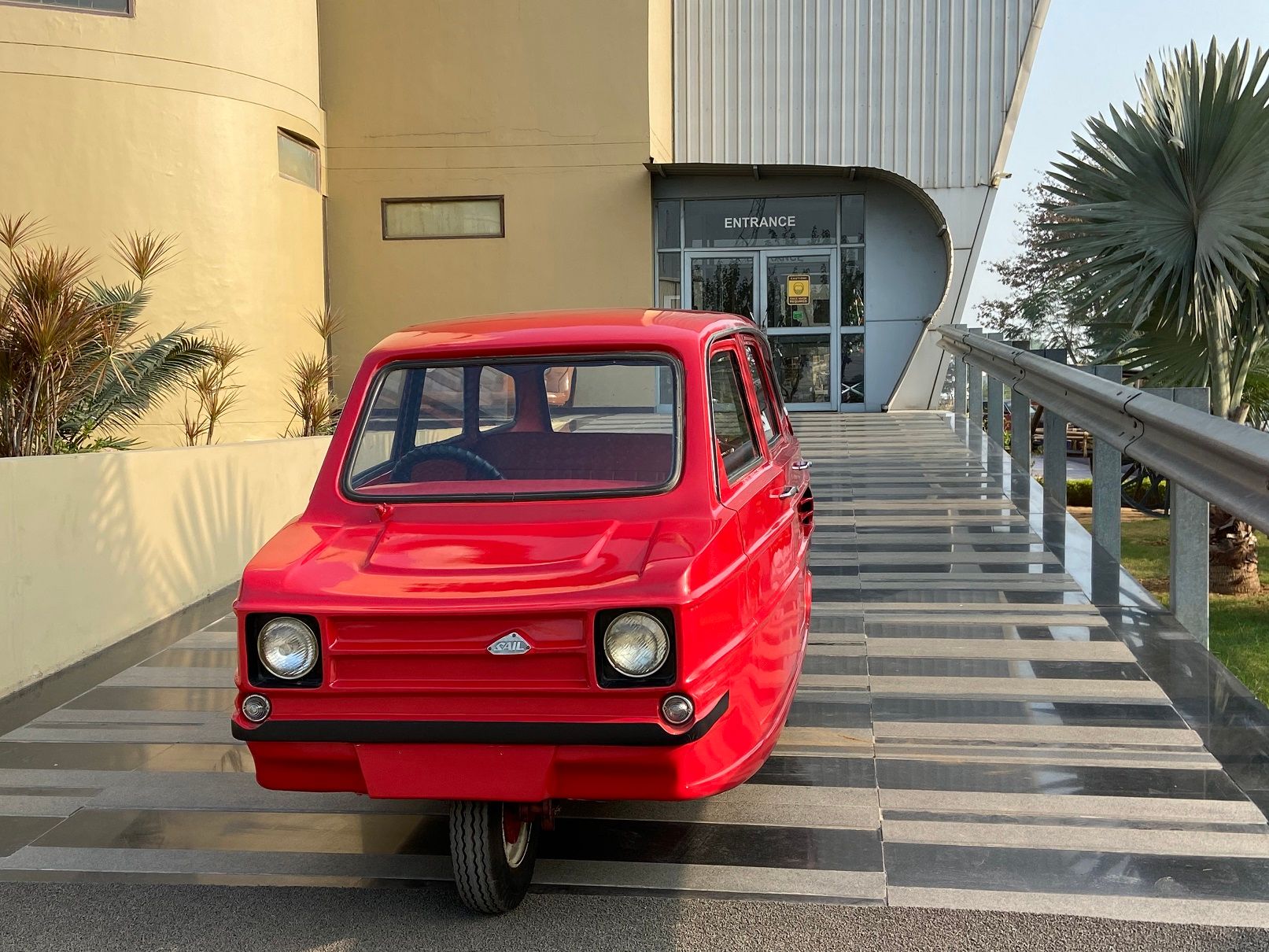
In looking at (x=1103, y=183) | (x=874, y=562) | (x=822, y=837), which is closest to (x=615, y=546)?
(x=822, y=837)

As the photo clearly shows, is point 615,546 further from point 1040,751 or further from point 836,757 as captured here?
point 1040,751

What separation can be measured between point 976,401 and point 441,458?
33.4 feet

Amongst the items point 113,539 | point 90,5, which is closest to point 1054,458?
point 113,539

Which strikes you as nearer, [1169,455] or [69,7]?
[1169,455]

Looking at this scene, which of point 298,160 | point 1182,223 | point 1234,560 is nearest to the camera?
point 1182,223

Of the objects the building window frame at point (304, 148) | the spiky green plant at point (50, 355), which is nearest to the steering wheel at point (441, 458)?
the spiky green plant at point (50, 355)

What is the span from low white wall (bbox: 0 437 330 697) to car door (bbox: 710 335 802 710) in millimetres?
3684

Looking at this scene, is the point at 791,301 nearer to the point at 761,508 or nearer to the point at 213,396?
the point at 213,396

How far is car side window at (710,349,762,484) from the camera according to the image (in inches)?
171

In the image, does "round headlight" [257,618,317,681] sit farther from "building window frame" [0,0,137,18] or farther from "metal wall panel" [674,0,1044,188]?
"metal wall panel" [674,0,1044,188]

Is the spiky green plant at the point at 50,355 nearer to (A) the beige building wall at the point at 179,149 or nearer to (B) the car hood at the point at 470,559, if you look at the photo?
(B) the car hood at the point at 470,559

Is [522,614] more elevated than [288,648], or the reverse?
[522,614]

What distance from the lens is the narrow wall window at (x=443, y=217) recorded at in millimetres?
17656

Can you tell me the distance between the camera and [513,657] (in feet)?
11.3
